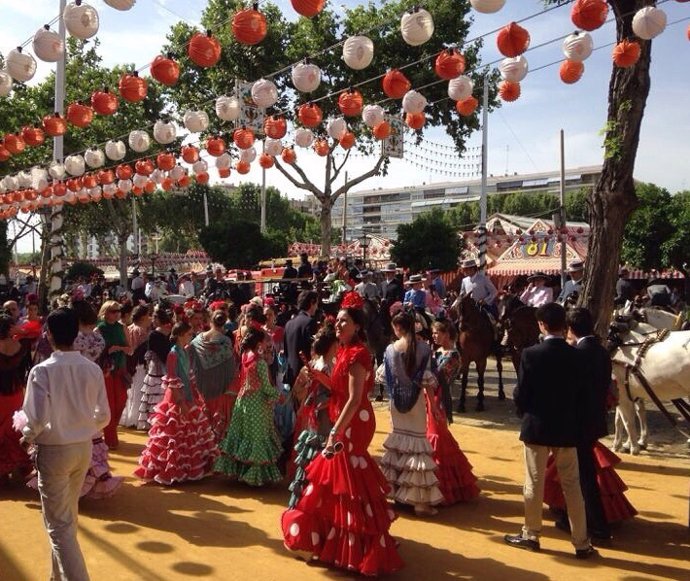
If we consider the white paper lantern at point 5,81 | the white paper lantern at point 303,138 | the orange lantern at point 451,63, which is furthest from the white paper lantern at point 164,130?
the orange lantern at point 451,63

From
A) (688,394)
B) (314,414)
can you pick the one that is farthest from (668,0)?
→ (314,414)

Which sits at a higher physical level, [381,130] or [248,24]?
[248,24]

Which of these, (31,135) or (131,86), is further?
(31,135)

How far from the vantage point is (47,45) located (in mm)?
8906

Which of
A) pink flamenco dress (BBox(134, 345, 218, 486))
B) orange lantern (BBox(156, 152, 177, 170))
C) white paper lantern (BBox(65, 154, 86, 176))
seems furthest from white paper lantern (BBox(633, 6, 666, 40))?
white paper lantern (BBox(65, 154, 86, 176))

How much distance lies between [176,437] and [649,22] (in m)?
6.82

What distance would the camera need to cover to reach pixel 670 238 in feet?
Answer: 69.1

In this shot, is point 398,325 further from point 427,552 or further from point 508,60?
point 508,60

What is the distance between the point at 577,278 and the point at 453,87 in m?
4.98

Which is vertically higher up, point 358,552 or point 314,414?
point 314,414

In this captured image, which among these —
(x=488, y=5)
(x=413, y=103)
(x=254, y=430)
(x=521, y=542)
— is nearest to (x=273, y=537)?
(x=254, y=430)

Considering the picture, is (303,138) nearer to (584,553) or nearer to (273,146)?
(273,146)

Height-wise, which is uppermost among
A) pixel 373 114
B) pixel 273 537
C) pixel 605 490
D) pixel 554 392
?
pixel 373 114

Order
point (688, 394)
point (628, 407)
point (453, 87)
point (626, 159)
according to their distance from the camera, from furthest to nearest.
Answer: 1. point (453, 87)
2. point (626, 159)
3. point (628, 407)
4. point (688, 394)
